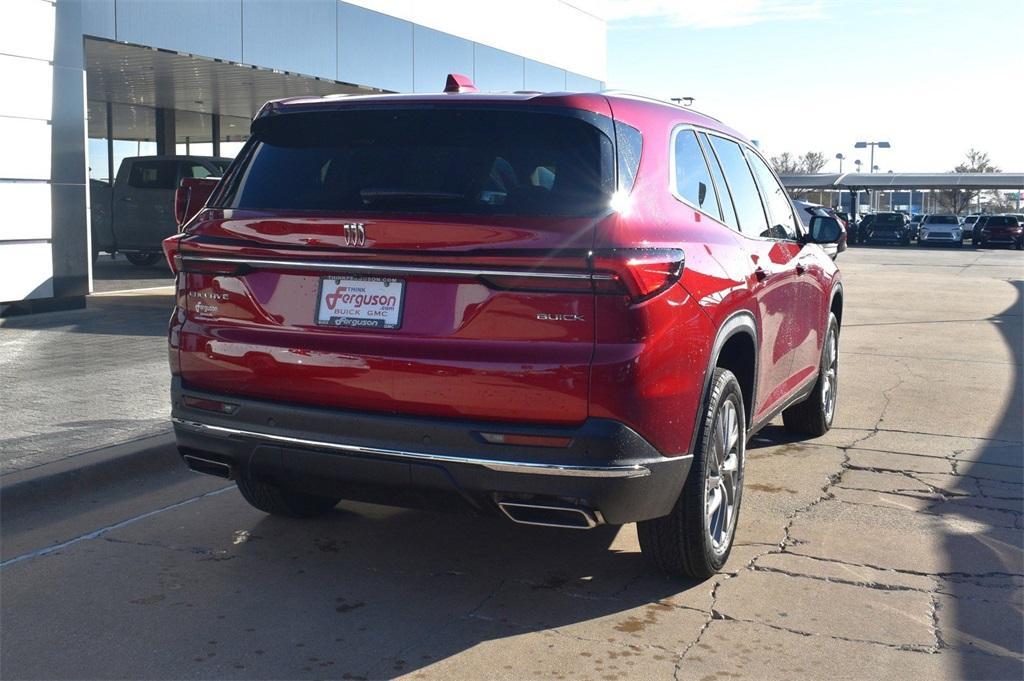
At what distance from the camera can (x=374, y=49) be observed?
18047mm

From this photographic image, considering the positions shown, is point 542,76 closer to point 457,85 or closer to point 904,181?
point 457,85

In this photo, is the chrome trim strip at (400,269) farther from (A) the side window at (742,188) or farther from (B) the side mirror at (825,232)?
(B) the side mirror at (825,232)

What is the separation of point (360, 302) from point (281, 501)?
5.22ft

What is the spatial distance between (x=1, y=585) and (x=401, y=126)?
7.91ft

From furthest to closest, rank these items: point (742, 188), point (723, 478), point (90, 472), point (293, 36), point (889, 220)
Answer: point (889, 220) → point (293, 36) → point (90, 472) → point (742, 188) → point (723, 478)

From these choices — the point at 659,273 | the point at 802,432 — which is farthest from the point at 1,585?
the point at 802,432

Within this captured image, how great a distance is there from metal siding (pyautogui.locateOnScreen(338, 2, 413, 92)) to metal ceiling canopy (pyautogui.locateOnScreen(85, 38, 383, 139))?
0.35 metres

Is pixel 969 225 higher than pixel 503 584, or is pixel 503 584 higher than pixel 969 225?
pixel 969 225

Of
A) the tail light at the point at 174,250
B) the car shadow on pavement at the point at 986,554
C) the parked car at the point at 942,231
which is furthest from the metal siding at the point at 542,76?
the parked car at the point at 942,231

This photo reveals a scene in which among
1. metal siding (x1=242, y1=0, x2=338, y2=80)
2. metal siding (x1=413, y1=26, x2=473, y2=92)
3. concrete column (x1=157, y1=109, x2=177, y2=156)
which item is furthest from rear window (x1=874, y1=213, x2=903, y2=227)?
metal siding (x1=242, y1=0, x2=338, y2=80)

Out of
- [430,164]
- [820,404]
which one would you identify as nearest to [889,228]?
[820,404]

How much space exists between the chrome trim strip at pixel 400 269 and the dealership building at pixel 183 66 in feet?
25.8

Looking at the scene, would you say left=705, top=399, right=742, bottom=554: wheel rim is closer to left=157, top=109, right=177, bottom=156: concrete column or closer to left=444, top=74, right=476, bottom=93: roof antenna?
left=444, top=74, right=476, bottom=93: roof antenna

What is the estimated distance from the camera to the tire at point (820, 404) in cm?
703
